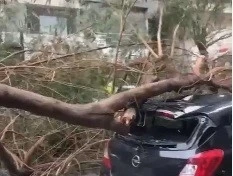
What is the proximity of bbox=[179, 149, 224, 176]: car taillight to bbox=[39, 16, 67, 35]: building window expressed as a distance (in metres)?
1.45

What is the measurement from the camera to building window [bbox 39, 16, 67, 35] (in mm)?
2986

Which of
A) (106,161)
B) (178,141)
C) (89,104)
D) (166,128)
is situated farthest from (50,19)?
(178,141)

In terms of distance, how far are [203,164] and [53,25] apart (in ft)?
4.98

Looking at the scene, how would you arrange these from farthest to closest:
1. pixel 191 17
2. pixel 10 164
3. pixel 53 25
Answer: pixel 53 25 < pixel 10 164 < pixel 191 17

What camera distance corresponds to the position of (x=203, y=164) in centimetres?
203

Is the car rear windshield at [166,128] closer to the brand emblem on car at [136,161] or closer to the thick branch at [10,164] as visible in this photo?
the brand emblem on car at [136,161]

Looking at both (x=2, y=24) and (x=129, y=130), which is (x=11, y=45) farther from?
(x=129, y=130)

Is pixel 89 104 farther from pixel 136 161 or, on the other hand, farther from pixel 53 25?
pixel 53 25

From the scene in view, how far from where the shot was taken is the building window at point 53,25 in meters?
2.99

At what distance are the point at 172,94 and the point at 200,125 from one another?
50cm

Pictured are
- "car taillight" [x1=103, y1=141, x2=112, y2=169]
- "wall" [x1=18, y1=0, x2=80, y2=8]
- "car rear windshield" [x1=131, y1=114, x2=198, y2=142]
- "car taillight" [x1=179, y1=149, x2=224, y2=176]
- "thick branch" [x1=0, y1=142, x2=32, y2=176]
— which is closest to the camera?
"car taillight" [x1=179, y1=149, x2=224, y2=176]

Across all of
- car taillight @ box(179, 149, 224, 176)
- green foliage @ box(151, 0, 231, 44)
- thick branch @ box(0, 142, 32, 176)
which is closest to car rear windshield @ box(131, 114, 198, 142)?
car taillight @ box(179, 149, 224, 176)

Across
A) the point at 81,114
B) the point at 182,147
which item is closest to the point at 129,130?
the point at 81,114

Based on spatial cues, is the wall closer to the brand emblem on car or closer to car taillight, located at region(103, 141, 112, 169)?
car taillight, located at region(103, 141, 112, 169)
